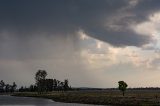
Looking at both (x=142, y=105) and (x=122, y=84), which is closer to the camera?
(x=142, y=105)

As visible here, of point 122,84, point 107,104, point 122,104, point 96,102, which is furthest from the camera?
point 122,84

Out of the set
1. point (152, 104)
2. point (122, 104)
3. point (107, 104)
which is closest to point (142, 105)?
point (152, 104)

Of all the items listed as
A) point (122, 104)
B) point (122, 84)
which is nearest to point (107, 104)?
point (122, 104)

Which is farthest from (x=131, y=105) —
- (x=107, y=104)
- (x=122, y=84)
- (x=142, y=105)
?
(x=122, y=84)

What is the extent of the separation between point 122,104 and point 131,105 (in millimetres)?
5567

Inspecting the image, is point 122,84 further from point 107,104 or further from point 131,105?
point 131,105

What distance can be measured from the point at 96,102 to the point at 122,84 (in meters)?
43.5

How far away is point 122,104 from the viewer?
98312 mm

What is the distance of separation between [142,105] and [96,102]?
2826cm

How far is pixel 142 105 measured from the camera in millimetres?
88250

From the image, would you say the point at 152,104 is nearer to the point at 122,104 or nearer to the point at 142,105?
the point at 142,105

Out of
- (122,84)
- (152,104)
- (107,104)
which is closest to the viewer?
A: (152,104)

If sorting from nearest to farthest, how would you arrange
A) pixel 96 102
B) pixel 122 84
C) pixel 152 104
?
pixel 152 104 → pixel 96 102 → pixel 122 84

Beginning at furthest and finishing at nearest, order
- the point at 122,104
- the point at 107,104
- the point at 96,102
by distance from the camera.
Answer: the point at 96,102
the point at 107,104
the point at 122,104
